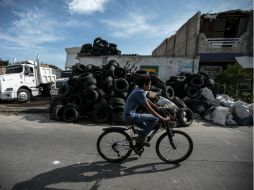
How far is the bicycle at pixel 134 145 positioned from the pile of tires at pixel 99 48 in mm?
16304

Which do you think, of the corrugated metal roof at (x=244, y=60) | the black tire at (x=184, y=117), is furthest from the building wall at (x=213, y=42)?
the black tire at (x=184, y=117)

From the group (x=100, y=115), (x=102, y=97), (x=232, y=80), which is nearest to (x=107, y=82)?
(x=102, y=97)

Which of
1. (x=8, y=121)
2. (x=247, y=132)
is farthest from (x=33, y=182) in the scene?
(x=247, y=132)

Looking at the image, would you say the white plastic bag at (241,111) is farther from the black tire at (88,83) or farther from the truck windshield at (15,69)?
the truck windshield at (15,69)

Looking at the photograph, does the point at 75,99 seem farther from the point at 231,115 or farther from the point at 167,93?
the point at 231,115

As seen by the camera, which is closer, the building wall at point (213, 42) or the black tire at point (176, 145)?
the black tire at point (176, 145)

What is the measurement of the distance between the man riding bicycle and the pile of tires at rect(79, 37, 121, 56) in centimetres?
1651

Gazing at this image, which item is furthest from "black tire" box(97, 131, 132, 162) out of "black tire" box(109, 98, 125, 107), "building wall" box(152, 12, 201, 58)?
"building wall" box(152, 12, 201, 58)

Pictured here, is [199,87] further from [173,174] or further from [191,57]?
[173,174]

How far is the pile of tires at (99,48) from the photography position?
69.4ft

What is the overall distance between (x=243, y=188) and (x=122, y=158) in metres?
2.40

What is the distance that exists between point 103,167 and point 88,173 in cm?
42

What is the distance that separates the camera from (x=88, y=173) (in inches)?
184

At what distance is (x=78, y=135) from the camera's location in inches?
307
